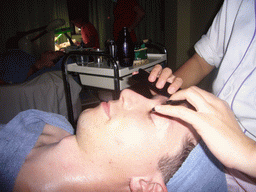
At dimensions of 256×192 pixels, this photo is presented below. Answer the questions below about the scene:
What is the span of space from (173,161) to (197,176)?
104mm

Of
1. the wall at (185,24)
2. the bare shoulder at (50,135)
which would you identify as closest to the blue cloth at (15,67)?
the bare shoulder at (50,135)

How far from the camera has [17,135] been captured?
767 mm

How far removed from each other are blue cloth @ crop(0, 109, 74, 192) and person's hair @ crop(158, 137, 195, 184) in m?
0.59

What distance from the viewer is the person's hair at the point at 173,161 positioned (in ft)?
1.95

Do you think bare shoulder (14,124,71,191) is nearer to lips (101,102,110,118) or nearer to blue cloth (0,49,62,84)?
lips (101,102,110,118)

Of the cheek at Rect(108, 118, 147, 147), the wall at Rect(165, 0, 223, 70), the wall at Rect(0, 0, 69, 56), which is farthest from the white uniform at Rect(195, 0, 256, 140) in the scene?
the wall at Rect(0, 0, 69, 56)

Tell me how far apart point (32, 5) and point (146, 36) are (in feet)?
10.2

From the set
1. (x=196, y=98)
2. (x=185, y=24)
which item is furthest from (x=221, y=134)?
(x=185, y=24)

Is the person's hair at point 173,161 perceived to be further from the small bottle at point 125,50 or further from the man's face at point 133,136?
the small bottle at point 125,50

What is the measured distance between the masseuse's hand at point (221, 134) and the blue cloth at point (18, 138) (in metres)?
0.68

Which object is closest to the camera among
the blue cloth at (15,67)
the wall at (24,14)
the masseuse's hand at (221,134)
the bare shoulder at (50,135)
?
the masseuse's hand at (221,134)

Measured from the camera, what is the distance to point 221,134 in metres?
0.41

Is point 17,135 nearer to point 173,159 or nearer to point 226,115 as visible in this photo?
point 173,159

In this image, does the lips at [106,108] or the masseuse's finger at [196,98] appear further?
the lips at [106,108]
